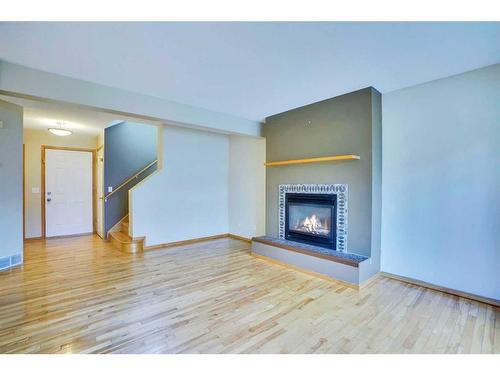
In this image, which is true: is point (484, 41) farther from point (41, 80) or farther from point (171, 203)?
point (171, 203)

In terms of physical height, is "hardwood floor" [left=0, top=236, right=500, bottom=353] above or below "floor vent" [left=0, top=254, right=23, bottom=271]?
below

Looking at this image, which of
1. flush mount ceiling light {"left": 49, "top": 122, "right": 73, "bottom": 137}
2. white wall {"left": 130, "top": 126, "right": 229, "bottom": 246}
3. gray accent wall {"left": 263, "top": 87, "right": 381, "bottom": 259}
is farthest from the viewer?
flush mount ceiling light {"left": 49, "top": 122, "right": 73, "bottom": 137}

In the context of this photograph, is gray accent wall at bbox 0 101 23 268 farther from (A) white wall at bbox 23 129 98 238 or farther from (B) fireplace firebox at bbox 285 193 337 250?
(B) fireplace firebox at bbox 285 193 337 250

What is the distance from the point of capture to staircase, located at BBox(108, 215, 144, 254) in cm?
438

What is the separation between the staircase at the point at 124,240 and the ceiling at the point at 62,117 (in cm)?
219

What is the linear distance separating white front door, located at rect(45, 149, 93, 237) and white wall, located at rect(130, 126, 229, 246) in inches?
101

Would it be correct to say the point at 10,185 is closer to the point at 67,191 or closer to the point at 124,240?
the point at 124,240

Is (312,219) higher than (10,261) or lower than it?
higher

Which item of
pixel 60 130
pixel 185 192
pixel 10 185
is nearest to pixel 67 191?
pixel 60 130

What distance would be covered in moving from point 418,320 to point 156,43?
345 centimetres

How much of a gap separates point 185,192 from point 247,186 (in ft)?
4.42

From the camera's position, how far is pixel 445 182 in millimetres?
2809

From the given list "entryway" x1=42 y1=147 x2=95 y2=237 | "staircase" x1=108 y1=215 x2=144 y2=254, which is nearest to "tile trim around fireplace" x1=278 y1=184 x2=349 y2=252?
"staircase" x1=108 y1=215 x2=144 y2=254

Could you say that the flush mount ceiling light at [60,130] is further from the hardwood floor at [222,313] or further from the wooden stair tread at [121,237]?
the hardwood floor at [222,313]
